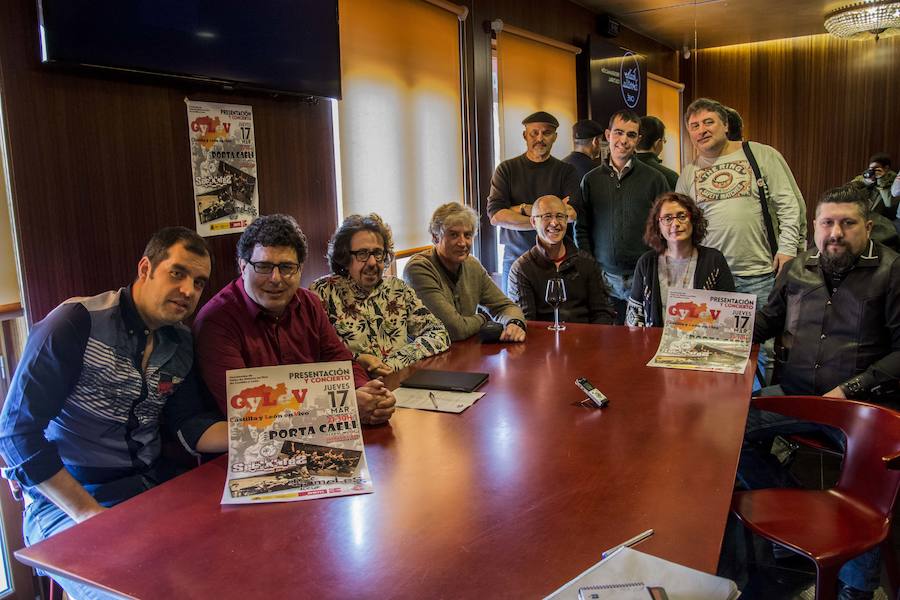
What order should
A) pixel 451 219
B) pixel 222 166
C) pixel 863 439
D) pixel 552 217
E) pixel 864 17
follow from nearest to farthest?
pixel 863 439, pixel 222 166, pixel 451 219, pixel 552 217, pixel 864 17

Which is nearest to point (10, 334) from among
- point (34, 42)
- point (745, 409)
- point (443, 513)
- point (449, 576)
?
point (34, 42)

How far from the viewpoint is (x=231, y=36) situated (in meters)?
2.66

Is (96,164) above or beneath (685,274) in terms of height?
above

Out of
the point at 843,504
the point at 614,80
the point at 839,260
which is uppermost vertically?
the point at 614,80

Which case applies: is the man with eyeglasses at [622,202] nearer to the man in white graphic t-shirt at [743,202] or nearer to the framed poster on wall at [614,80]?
the man in white graphic t-shirt at [743,202]

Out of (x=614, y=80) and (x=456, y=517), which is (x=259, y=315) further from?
(x=614, y=80)

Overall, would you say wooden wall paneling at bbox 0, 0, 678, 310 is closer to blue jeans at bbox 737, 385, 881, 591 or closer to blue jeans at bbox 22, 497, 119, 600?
blue jeans at bbox 22, 497, 119, 600

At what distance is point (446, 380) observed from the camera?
83.4 inches

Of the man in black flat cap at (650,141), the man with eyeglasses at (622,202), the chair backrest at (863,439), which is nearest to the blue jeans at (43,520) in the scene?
the chair backrest at (863,439)

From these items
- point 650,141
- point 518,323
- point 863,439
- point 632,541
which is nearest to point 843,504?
point 863,439

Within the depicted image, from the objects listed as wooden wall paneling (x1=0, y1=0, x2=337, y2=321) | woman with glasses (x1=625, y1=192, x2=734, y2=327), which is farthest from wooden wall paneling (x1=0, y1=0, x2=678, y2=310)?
woman with glasses (x1=625, y1=192, x2=734, y2=327)

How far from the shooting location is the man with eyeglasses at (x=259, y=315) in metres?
1.90

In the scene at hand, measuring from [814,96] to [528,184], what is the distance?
5.24m

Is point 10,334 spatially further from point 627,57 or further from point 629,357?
point 627,57
